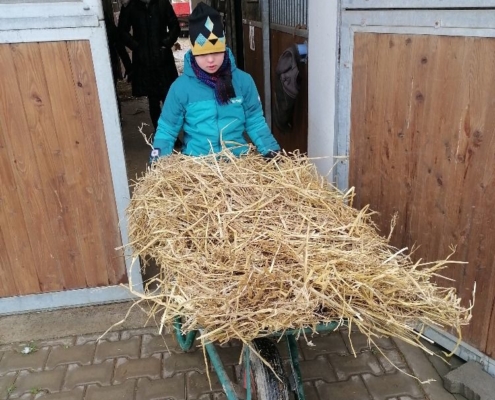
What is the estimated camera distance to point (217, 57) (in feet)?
9.52

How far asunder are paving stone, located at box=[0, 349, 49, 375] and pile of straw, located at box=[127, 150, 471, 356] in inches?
49.8

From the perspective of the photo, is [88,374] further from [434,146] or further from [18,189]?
[434,146]

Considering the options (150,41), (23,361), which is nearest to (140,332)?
(23,361)

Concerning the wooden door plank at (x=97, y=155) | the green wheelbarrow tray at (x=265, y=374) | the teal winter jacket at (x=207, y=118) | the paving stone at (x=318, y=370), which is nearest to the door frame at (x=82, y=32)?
the wooden door plank at (x=97, y=155)

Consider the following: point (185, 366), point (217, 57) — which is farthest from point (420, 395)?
point (217, 57)

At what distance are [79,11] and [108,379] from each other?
82.5 inches

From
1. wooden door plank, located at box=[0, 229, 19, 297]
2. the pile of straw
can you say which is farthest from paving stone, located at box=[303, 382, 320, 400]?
wooden door plank, located at box=[0, 229, 19, 297]

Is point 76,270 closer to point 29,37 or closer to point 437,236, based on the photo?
point 29,37

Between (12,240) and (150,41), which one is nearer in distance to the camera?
(12,240)

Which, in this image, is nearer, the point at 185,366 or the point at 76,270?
the point at 185,366

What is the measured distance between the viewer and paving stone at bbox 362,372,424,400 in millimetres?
2736

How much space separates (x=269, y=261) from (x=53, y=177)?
1919 mm

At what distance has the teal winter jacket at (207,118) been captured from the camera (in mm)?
2955

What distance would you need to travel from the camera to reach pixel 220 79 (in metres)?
2.96
